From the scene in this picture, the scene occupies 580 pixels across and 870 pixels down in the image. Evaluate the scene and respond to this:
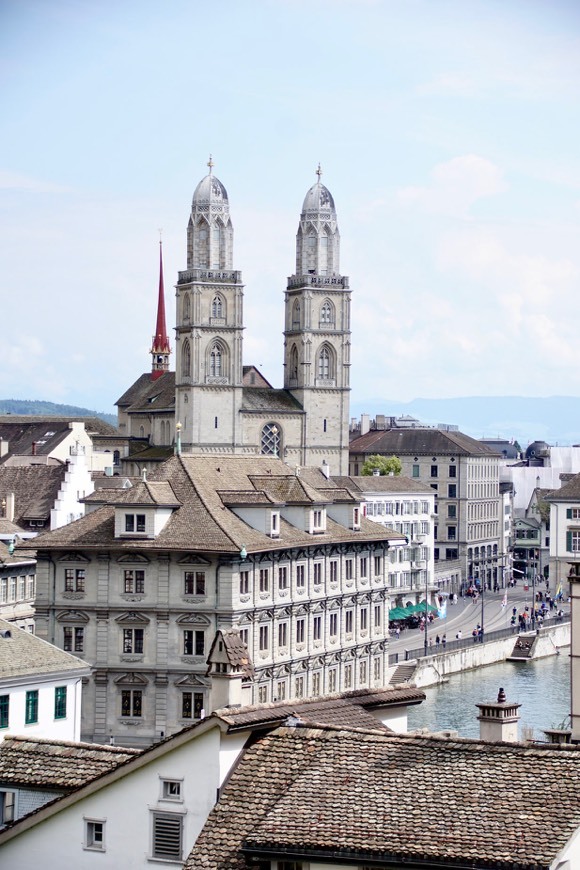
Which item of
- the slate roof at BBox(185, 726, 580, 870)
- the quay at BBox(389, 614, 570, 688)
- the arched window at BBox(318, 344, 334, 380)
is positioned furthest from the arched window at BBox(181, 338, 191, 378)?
the slate roof at BBox(185, 726, 580, 870)

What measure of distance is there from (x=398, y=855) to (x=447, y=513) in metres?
153

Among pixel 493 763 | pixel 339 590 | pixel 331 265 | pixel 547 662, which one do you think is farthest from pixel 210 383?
pixel 493 763

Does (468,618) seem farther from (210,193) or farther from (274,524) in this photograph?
(274,524)

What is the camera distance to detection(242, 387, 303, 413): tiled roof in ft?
511

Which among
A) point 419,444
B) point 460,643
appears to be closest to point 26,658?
point 460,643

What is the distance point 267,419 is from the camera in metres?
156

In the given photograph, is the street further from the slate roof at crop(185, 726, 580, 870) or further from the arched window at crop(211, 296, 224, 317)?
the slate roof at crop(185, 726, 580, 870)

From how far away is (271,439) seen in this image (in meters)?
156

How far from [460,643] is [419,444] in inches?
2835

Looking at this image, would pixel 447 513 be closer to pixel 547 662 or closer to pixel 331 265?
pixel 331 265

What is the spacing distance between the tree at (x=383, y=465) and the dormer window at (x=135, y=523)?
105516 mm

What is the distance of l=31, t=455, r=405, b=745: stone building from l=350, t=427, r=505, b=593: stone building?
98.0 m

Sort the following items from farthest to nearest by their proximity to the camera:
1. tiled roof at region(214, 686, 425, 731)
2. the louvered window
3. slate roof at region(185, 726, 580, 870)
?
1. tiled roof at region(214, 686, 425, 731)
2. the louvered window
3. slate roof at region(185, 726, 580, 870)

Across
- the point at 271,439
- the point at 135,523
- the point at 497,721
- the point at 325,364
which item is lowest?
the point at 497,721
